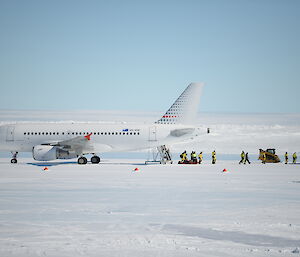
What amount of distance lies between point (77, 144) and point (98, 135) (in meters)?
2.47

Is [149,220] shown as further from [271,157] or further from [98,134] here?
[271,157]

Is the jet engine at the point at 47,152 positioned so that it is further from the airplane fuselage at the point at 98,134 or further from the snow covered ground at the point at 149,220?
the snow covered ground at the point at 149,220

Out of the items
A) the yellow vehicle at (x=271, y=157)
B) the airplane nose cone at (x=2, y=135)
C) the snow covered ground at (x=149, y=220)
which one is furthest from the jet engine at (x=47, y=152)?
the yellow vehicle at (x=271, y=157)

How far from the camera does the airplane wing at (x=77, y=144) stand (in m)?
39.2

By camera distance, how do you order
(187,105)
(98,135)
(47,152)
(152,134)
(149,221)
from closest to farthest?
(149,221) → (47,152) → (152,134) → (187,105) → (98,135)

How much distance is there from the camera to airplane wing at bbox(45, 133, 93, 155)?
129 feet

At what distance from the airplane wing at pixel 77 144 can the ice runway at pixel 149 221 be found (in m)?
18.9

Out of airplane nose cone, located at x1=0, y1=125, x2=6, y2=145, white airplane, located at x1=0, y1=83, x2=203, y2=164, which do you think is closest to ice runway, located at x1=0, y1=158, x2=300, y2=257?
white airplane, located at x1=0, y1=83, x2=203, y2=164

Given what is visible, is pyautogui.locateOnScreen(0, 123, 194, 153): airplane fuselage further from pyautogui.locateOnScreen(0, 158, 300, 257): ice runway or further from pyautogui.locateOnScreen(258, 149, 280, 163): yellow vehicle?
pyautogui.locateOnScreen(0, 158, 300, 257): ice runway

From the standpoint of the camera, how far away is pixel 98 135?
41281mm

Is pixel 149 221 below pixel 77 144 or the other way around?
below

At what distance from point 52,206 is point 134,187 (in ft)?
21.9

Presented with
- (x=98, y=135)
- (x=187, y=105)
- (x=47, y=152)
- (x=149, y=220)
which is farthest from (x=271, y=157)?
(x=149, y=220)

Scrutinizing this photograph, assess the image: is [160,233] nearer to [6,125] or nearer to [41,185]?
[41,185]
